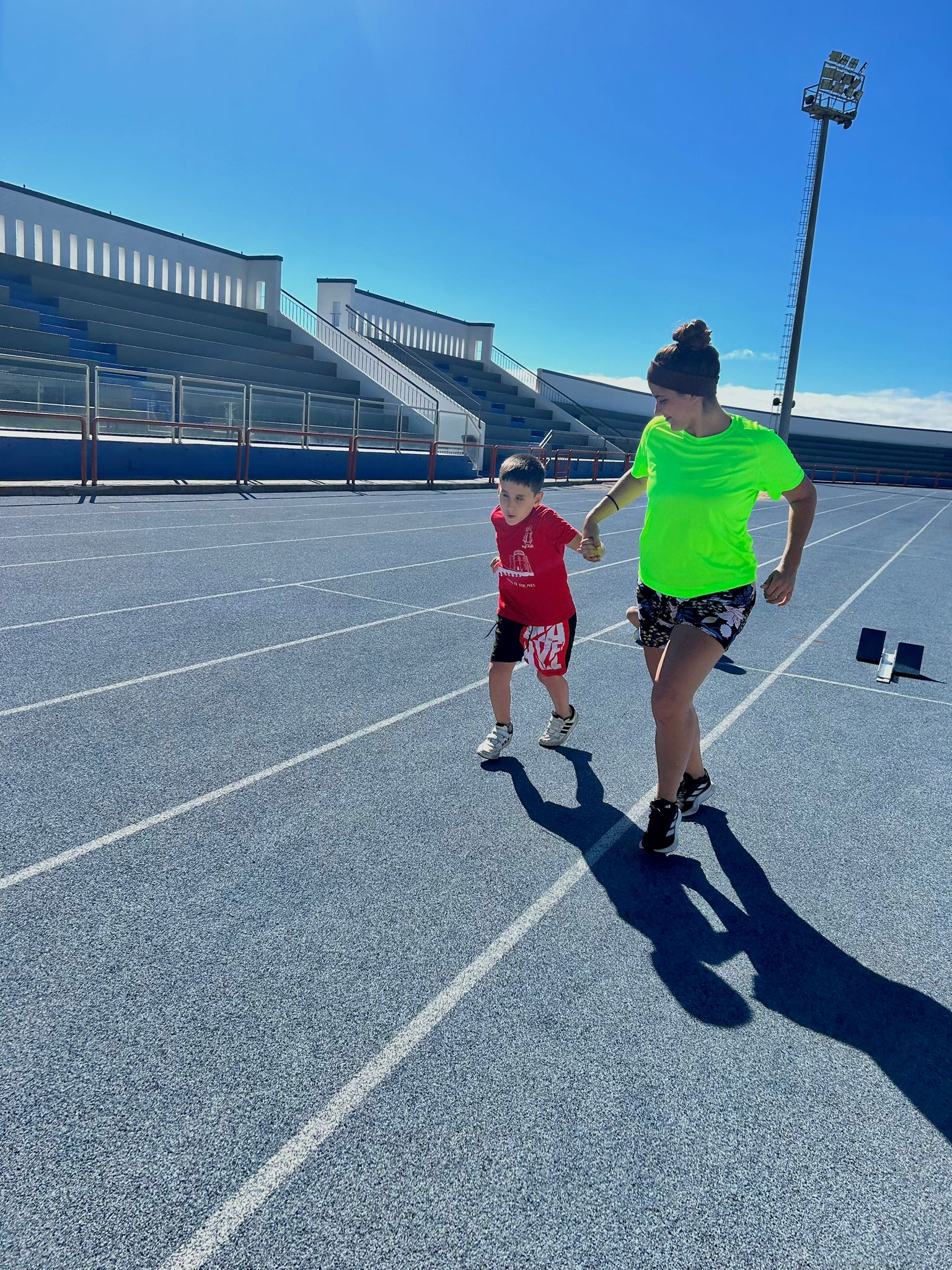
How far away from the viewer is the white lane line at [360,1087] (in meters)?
1.96

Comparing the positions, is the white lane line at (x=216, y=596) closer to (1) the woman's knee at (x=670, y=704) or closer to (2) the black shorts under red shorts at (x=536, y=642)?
(2) the black shorts under red shorts at (x=536, y=642)

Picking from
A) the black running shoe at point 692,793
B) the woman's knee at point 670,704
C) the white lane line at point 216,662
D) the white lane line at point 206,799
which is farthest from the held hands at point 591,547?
the white lane line at point 216,662

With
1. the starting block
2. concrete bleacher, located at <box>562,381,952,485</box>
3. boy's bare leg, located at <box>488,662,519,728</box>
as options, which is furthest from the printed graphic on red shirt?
concrete bleacher, located at <box>562,381,952,485</box>

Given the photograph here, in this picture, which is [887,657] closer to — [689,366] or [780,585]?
[780,585]

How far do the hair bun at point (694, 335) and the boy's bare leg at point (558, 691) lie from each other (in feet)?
6.08

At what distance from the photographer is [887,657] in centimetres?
763

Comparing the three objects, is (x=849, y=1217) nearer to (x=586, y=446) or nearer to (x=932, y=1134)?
(x=932, y=1134)

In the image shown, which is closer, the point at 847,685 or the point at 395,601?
the point at 847,685

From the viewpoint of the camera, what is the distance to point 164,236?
29469 millimetres

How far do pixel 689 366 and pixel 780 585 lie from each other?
0.88 metres

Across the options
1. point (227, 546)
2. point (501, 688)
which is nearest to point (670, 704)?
point (501, 688)

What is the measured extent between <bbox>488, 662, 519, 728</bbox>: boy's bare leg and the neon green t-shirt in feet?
3.74

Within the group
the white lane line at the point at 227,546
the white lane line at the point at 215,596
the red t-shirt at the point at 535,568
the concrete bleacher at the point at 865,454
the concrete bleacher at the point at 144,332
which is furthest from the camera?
the concrete bleacher at the point at 865,454

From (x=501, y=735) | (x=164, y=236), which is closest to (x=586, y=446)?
(x=164, y=236)
